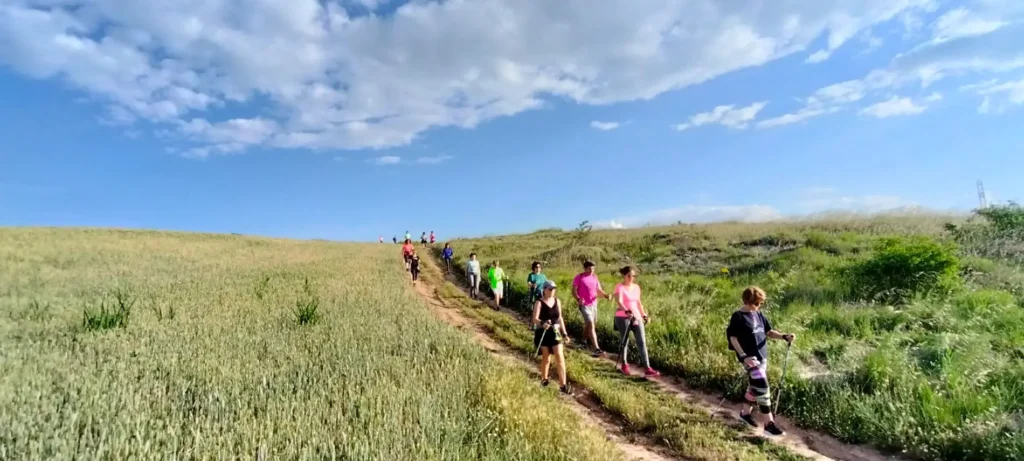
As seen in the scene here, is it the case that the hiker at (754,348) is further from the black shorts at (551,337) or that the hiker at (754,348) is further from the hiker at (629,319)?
the black shorts at (551,337)

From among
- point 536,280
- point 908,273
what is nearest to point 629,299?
point 536,280

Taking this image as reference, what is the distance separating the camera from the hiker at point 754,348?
20.3 feet

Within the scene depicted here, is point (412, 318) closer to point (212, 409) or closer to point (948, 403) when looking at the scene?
point (212, 409)

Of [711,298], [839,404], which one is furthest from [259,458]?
[711,298]

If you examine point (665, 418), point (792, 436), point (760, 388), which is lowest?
point (792, 436)

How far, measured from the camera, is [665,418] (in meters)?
6.32

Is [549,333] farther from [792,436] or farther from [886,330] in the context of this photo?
[886,330]

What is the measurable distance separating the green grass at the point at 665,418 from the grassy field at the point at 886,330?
96 cm

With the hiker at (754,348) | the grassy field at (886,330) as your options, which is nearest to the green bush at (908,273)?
the grassy field at (886,330)

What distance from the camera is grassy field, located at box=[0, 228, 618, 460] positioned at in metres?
3.86

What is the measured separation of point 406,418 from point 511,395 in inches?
57.7

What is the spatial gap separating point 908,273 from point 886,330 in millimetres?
3297

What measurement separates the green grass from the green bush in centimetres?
620

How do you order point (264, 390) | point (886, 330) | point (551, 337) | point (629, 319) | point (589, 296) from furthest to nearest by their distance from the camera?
point (589, 296) → point (629, 319) → point (886, 330) → point (551, 337) → point (264, 390)
